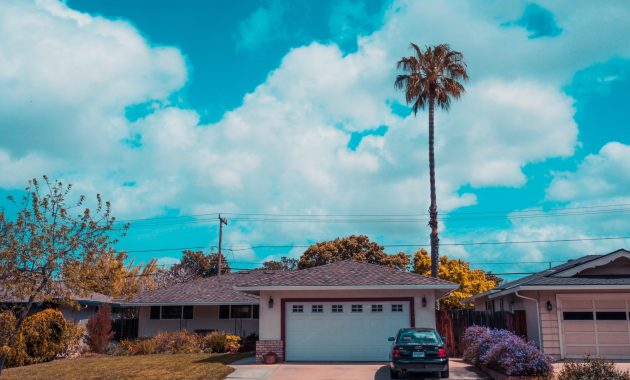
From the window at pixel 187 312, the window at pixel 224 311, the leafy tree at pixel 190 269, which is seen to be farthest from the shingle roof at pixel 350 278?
the leafy tree at pixel 190 269

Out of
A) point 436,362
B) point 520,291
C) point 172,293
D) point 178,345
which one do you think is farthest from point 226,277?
point 436,362

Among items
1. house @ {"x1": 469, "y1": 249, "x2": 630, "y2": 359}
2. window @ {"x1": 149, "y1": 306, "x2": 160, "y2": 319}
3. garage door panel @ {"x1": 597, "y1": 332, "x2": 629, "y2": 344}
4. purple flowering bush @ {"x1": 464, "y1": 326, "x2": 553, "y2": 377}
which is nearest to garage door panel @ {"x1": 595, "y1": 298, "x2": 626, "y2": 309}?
house @ {"x1": 469, "y1": 249, "x2": 630, "y2": 359}

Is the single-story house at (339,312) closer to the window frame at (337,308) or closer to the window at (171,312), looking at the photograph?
the window frame at (337,308)

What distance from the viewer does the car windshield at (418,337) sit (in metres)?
16.9

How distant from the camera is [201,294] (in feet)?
106

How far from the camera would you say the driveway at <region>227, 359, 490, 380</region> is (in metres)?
17.7

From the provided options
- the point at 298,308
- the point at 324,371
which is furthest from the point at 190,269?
the point at 324,371

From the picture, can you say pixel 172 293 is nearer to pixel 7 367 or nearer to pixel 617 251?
pixel 7 367

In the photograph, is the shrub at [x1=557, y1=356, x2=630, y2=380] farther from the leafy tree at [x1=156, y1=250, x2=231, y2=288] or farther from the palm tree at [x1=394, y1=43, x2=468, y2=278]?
the leafy tree at [x1=156, y1=250, x2=231, y2=288]

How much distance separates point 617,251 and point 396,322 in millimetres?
8755

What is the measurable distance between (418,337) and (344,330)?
586 centimetres

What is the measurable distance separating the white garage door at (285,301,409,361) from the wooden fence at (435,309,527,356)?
3.21m

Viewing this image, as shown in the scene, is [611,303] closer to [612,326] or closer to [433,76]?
[612,326]

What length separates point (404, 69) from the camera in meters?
33.5
